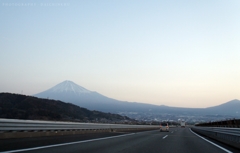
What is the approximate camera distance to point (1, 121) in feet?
49.1

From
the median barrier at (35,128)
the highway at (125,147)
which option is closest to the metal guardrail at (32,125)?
the median barrier at (35,128)

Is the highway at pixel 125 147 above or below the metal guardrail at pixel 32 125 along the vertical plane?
below

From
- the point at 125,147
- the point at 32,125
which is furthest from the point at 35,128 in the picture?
the point at 125,147

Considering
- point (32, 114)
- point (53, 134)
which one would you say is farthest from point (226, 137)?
point (32, 114)

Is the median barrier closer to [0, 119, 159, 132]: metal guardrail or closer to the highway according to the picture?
[0, 119, 159, 132]: metal guardrail

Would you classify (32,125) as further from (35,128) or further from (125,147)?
(125,147)

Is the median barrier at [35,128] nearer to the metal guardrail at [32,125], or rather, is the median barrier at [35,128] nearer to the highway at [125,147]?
the metal guardrail at [32,125]

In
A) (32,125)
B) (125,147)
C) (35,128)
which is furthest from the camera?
(35,128)

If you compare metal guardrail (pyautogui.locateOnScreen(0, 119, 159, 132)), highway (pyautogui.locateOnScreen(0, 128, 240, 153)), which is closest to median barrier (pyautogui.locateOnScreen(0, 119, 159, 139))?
metal guardrail (pyautogui.locateOnScreen(0, 119, 159, 132))

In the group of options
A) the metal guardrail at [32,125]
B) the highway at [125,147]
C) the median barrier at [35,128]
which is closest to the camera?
the highway at [125,147]

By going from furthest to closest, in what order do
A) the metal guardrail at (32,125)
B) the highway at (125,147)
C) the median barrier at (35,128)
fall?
the median barrier at (35,128) → the metal guardrail at (32,125) → the highway at (125,147)

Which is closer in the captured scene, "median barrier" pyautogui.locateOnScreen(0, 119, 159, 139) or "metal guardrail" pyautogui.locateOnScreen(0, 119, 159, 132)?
"metal guardrail" pyautogui.locateOnScreen(0, 119, 159, 132)

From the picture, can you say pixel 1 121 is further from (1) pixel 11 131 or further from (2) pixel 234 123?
(2) pixel 234 123

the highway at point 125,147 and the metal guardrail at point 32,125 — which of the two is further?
the metal guardrail at point 32,125
